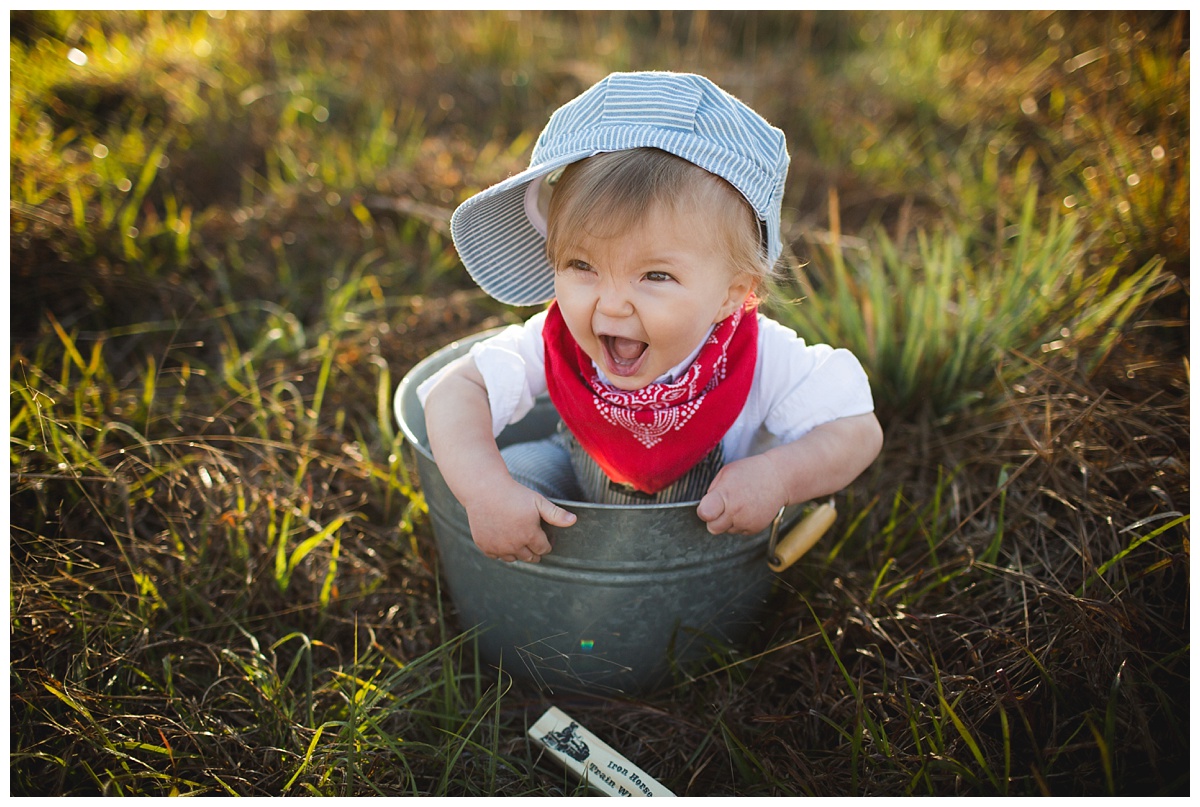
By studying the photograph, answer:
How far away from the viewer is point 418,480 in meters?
1.86

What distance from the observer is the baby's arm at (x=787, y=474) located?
1.25 m

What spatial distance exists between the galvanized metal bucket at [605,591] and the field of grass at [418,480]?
77mm

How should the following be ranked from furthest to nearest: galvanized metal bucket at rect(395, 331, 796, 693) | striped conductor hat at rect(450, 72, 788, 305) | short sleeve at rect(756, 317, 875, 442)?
short sleeve at rect(756, 317, 875, 442)
galvanized metal bucket at rect(395, 331, 796, 693)
striped conductor hat at rect(450, 72, 788, 305)

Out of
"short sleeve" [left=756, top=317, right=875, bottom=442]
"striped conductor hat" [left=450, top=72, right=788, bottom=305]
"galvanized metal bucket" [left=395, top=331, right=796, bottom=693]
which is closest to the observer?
"striped conductor hat" [left=450, top=72, right=788, bottom=305]

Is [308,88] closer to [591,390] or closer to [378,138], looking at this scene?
[378,138]

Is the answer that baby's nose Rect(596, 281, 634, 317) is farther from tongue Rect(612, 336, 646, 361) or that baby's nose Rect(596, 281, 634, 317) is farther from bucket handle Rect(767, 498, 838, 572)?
bucket handle Rect(767, 498, 838, 572)

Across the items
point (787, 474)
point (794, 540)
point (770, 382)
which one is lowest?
point (794, 540)

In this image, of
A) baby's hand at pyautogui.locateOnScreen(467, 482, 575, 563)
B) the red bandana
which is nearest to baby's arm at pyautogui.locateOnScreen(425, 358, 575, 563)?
baby's hand at pyautogui.locateOnScreen(467, 482, 575, 563)

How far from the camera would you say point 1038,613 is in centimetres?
142

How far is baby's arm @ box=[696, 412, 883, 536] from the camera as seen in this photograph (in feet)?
4.09

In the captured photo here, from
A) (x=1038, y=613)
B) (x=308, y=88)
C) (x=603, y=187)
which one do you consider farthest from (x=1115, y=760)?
(x=308, y=88)

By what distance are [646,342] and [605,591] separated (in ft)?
1.37

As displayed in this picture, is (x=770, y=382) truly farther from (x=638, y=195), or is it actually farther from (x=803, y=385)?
(x=638, y=195)

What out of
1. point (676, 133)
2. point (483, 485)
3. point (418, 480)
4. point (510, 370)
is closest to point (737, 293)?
point (676, 133)
